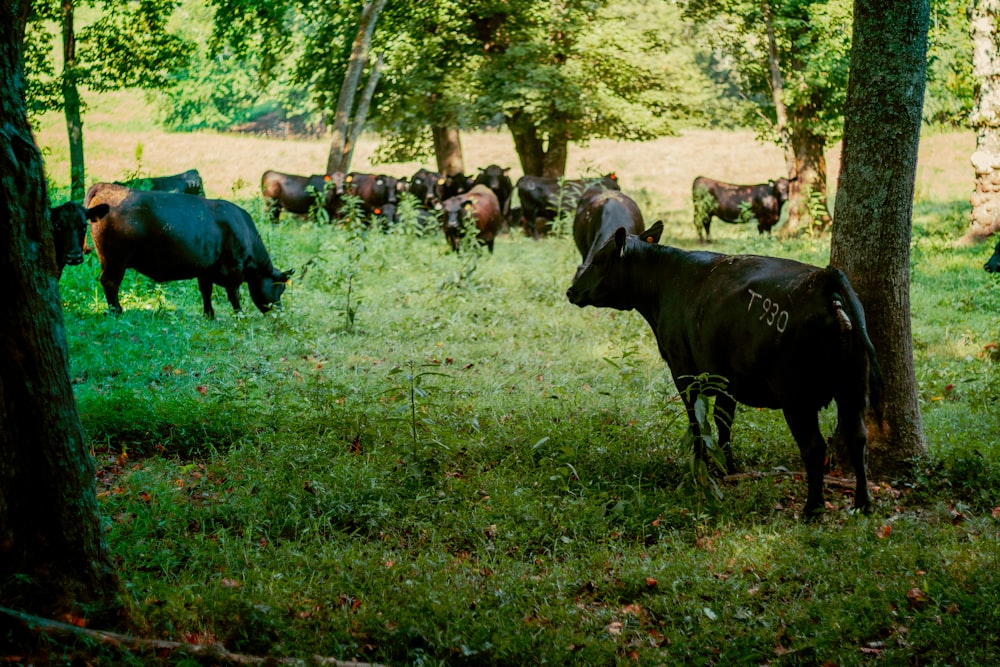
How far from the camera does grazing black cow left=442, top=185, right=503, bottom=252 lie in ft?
57.6

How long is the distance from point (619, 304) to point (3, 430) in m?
4.66

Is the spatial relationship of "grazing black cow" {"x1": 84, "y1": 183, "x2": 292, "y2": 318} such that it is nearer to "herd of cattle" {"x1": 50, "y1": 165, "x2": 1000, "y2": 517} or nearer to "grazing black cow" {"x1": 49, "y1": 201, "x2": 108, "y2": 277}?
"herd of cattle" {"x1": 50, "y1": 165, "x2": 1000, "y2": 517}

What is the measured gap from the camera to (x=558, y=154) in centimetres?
2562

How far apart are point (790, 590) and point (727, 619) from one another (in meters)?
0.45

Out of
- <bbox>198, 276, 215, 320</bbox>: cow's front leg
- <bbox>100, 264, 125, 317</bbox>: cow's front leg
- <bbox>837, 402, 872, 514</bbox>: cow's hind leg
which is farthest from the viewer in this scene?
<bbox>198, 276, 215, 320</bbox>: cow's front leg

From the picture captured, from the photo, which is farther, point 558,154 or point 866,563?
point 558,154

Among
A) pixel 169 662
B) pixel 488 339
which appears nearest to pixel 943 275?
pixel 488 339

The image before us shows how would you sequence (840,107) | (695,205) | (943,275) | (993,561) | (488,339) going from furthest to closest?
(695,205), (840,107), (943,275), (488,339), (993,561)

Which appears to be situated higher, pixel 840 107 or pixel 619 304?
pixel 840 107

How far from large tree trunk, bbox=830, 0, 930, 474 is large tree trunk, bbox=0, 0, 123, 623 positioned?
4773 mm

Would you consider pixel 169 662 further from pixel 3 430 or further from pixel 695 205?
pixel 695 205

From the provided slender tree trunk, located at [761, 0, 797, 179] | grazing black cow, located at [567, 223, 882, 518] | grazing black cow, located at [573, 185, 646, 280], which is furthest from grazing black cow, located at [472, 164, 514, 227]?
grazing black cow, located at [567, 223, 882, 518]

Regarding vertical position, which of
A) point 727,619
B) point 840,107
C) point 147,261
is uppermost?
point 840,107

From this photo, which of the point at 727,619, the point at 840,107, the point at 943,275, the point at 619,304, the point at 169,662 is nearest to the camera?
the point at 169,662
